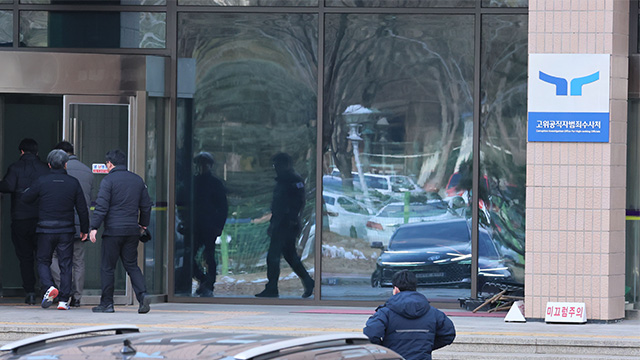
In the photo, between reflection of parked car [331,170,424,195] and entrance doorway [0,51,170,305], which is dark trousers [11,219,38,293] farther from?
reflection of parked car [331,170,424,195]

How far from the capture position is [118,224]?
1142cm

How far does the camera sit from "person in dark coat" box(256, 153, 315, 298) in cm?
1283

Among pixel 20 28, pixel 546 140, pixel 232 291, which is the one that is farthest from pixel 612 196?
pixel 20 28

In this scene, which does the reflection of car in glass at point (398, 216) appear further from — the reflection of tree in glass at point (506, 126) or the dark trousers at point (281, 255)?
the dark trousers at point (281, 255)

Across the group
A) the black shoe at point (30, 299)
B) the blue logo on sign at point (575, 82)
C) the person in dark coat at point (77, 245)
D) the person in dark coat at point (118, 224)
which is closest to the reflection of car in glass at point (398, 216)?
the blue logo on sign at point (575, 82)

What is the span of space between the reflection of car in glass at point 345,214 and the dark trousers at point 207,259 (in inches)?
56.6

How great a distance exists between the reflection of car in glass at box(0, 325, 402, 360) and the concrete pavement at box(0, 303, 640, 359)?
5.79 m

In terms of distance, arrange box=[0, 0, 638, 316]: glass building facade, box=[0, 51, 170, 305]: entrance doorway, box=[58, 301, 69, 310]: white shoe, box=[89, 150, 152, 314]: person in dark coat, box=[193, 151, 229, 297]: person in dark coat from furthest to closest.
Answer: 1. box=[193, 151, 229, 297]: person in dark coat
2. box=[0, 0, 638, 316]: glass building facade
3. box=[0, 51, 170, 305]: entrance doorway
4. box=[58, 301, 69, 310]: white shoe
5. box=[89, 150, 152, 314]: person in dark coat

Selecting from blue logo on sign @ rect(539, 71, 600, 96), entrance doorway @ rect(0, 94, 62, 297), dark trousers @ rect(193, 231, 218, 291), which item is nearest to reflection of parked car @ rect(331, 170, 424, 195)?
dark trousers @ rect(193, 231, 218, 291)

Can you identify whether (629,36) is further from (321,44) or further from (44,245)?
(44,245)

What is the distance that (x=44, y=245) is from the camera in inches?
456

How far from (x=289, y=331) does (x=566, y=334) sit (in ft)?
8.59

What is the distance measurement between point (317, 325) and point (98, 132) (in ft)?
12.0

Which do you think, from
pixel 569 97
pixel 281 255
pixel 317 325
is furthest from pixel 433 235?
pixel 317 325
